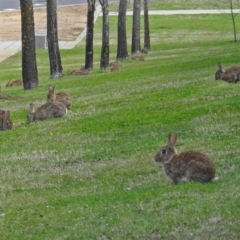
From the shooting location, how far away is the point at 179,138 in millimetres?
15266

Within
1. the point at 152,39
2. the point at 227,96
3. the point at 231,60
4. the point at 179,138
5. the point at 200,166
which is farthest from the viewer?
the point at 152,39

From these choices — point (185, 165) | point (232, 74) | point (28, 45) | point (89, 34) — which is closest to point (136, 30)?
point (89, 34)

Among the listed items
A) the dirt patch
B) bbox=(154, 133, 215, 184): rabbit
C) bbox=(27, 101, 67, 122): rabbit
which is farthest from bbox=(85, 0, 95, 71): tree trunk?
bbox=(154, 133, 215, 184): rabbit

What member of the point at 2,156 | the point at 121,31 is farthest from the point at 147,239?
the point at 121,31

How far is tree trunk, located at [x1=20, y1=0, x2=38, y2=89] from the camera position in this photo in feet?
95.9

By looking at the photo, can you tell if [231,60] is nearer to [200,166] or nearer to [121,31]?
[121,31]

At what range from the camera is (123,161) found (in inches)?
548

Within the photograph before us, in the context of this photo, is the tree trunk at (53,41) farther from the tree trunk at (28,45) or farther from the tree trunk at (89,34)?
the tree trunk at (28,45)

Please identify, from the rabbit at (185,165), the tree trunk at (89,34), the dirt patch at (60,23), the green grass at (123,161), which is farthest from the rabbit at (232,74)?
the dirt patch at (60,23)

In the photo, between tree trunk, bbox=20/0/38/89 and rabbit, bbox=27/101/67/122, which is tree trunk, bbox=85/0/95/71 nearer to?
tree trunk, bbox=20/0/38/89

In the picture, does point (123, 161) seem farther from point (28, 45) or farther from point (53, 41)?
point (53, 41)

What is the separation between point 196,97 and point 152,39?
114 feet

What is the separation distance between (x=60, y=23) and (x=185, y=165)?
5363 centimetres

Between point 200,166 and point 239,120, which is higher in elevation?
point 200,166
